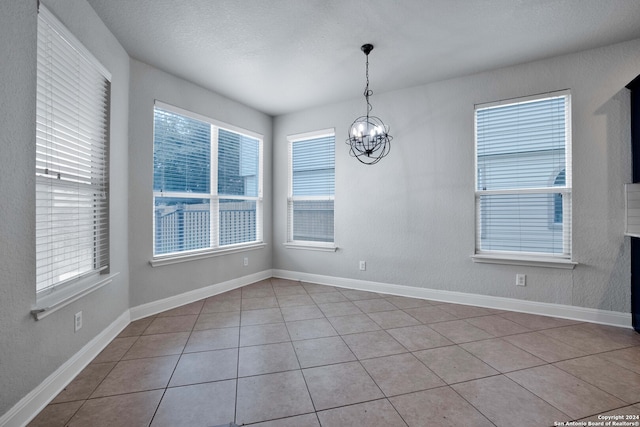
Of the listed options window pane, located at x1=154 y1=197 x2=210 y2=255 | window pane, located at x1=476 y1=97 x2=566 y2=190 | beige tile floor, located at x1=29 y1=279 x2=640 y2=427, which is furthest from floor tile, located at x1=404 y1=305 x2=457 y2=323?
window pane, located at x1=154 y1=197 x2=210 y2=255

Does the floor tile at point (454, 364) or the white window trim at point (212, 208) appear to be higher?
the white window trim at point (212, 208)

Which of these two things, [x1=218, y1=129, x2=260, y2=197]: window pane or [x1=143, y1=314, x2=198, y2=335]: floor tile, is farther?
[x1=218, y1=129, x2=260, y2=197]: window pane

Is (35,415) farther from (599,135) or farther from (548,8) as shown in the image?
(599,135)

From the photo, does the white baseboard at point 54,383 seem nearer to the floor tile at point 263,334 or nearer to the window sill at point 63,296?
the window sill at point 63,296

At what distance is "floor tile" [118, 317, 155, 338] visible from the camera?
263 cm

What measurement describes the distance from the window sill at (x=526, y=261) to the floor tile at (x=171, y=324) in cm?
327

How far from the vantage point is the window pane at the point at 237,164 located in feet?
13.0

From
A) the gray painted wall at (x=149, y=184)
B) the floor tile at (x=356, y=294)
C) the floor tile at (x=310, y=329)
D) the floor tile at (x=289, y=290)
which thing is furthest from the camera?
the floor tile at (x=289, y=290)

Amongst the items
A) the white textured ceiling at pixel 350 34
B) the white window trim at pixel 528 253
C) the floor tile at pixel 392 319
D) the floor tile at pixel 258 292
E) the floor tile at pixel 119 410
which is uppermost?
the white textured ceiling at pixel 350 34

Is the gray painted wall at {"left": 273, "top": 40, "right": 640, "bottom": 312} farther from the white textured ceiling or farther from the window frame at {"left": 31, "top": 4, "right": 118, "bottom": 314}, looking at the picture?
the window frame at {"left": 31, "top": 4, "right": 118, "bottom": 314}

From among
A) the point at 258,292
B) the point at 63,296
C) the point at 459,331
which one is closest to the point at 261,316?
the point at 258,292

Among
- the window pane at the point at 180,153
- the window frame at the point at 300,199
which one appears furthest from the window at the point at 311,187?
the window pane at the point at 180,153

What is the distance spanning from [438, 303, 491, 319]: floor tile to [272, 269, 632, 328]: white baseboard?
0.29 ft

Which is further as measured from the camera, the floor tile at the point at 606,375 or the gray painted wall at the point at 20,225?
the floor tile at the point at 606,375
